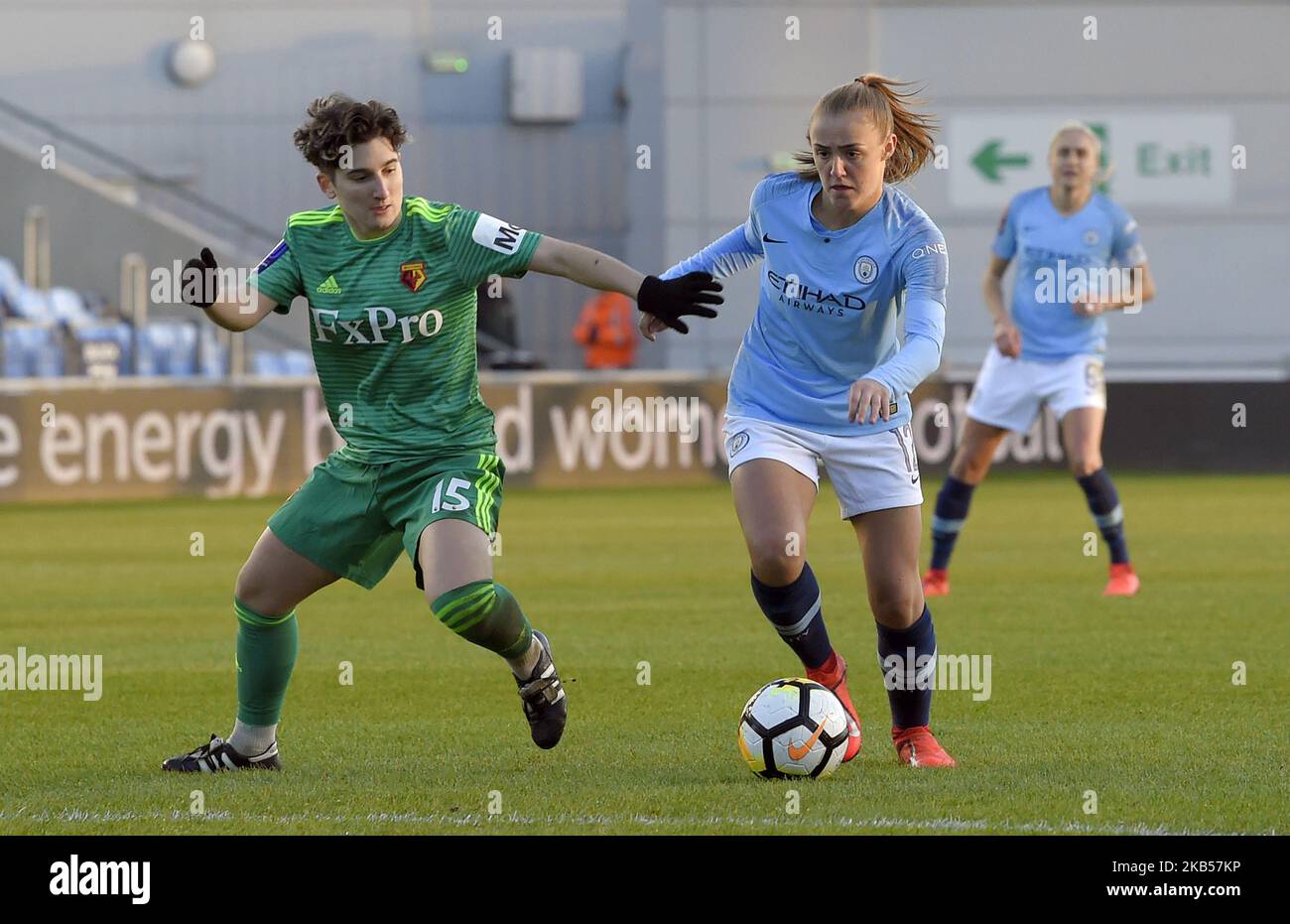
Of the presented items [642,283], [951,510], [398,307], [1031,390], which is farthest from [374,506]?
[1031,390]

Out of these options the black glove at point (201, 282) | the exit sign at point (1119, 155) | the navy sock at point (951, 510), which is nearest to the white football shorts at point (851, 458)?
the black glove at point (201, 282)

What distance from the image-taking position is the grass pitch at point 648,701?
5.23 metres

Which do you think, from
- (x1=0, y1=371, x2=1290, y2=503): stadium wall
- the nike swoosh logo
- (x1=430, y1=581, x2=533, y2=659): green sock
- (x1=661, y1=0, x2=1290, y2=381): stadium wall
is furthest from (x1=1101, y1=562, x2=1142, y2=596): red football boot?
(x1=661, y1=0, x2=1290, y2=381): stadium wall

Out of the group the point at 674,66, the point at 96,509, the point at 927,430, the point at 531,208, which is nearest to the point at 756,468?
the point at 96,509

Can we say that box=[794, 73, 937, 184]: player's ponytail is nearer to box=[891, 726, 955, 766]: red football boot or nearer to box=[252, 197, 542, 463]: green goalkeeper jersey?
box=[252, 197, 542, 463]: green goalkeeper jersey

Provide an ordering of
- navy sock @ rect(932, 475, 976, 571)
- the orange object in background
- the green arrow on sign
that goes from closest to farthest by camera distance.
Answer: navy sock @ rect(932, 475, 976, 571)
the orange object in background
the green arrow on sign

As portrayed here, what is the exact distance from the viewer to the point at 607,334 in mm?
24844

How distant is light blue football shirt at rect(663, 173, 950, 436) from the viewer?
18.9 feet

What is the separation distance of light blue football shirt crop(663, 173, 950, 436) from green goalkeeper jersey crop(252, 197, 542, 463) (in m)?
0.60

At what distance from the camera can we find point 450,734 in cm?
663

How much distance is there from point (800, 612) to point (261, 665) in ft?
5.07
